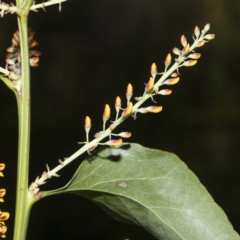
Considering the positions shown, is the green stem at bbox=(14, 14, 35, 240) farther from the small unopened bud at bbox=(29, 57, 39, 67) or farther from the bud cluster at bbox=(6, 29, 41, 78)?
the small unopened bud at bbox=(29, 57, 39, 67)

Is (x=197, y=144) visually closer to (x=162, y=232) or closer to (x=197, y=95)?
(x=197, y=95)

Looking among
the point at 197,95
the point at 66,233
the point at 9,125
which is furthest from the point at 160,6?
the point at 66,233

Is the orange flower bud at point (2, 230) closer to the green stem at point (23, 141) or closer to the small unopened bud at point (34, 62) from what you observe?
the green stem at point (23, 141)

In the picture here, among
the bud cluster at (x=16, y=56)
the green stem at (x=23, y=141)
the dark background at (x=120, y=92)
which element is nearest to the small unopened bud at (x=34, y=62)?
the bud cluster at (x=16, y=56)

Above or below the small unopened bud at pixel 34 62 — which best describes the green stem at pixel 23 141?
below

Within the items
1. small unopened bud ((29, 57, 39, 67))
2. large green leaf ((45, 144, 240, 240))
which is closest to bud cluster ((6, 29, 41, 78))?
small unopened bud ((29, 57, 39, 67))

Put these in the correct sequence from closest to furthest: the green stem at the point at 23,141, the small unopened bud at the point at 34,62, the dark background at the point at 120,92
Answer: the green stem at the point at 23,141
the small unopened bud at the point at 34,62
the dark background at the point at 120,92
